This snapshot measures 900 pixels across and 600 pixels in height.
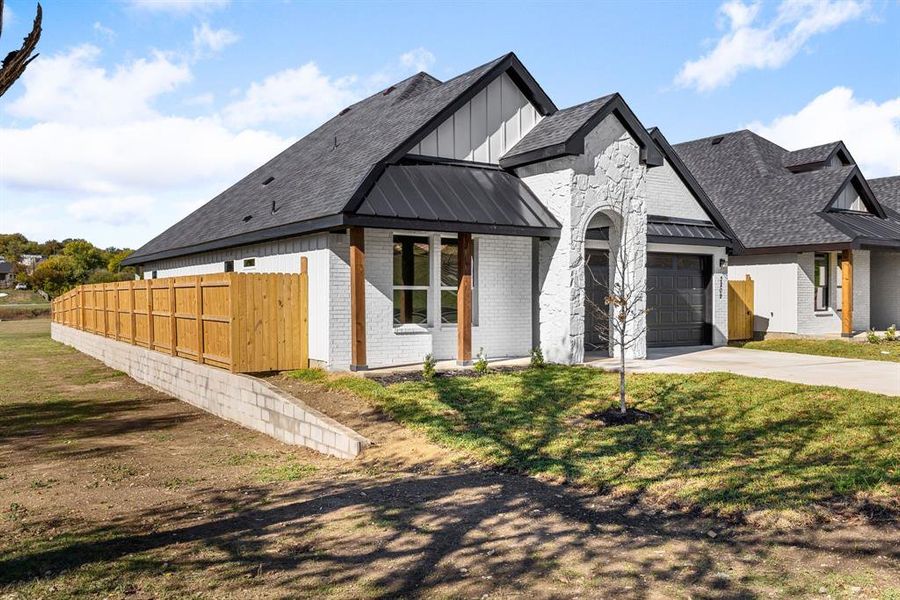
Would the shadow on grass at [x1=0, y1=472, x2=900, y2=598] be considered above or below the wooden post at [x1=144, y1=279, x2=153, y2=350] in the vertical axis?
below

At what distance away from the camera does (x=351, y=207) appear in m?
12.0

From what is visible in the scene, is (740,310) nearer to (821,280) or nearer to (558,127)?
(821,280)

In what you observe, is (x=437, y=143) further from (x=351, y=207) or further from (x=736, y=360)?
(x=736, y=360)

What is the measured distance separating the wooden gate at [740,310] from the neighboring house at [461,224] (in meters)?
5.19

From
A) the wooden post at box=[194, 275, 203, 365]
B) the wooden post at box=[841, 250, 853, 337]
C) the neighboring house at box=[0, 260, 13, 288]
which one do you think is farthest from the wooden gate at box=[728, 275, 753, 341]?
the neighboring house at box=[0, 260, 13, 288]

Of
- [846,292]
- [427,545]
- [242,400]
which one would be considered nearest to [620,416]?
[427,545]

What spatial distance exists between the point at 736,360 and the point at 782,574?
11.4 meters

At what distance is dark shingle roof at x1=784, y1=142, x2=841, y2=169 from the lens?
24875mm

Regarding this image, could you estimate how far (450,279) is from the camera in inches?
571

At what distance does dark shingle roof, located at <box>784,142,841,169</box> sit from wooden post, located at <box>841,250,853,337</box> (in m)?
5.46

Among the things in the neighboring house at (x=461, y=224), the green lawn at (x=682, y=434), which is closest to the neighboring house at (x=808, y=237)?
the neighboring house at (x=461, y=224)

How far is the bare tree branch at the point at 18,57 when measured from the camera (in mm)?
4484

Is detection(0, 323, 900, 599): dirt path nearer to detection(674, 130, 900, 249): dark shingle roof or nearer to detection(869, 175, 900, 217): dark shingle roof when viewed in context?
detection(674, 130, 900, 249): dark shingle roof

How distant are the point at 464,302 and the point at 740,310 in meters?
11.8
